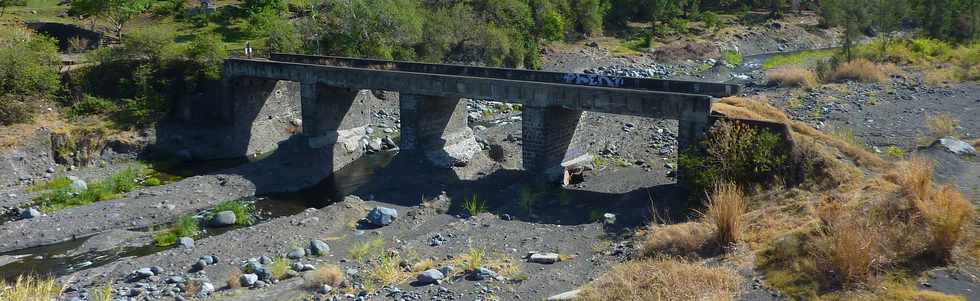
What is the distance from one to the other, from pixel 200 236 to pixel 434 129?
38.8ft

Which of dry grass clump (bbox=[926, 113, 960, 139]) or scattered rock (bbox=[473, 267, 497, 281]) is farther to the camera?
dry grass clump (bbox=[926, 113, 960, 139])

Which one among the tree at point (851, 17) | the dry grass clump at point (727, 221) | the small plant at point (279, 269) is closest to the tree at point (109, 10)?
the small plant at point (279, 269)

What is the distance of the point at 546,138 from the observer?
3114 cm

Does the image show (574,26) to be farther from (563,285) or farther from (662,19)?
(563,285)

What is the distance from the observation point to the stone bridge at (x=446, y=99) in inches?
1153

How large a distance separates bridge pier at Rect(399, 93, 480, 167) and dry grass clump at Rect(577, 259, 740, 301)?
17.4m

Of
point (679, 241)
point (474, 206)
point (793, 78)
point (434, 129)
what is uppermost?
point (679, 241)

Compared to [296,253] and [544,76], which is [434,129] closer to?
[544,76]

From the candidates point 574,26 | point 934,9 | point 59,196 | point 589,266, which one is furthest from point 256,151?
point 934,9

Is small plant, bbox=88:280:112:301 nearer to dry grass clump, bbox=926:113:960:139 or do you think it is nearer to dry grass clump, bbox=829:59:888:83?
dry grass clump, bbox=926:113:960:139

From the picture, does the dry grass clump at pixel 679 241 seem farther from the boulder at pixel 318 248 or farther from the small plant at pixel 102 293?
the small plant at pixel 102 293

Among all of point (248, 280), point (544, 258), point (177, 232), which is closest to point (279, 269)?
point (248, 280)

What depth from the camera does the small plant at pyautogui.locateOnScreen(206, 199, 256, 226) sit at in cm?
2909

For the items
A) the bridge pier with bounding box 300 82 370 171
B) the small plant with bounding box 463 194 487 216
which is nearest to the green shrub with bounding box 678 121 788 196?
the small plant with bounding box 463 194 487 216
